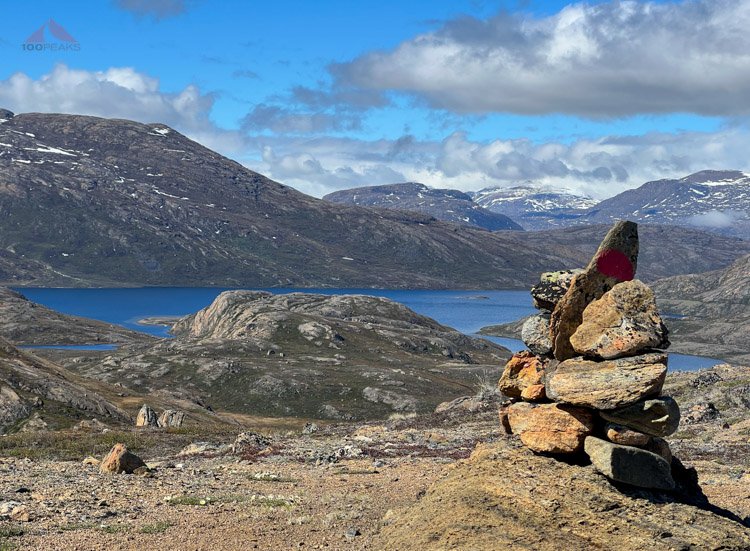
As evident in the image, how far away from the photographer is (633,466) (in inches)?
916

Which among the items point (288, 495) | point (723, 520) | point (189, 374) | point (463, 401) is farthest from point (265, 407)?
point (723, 520)

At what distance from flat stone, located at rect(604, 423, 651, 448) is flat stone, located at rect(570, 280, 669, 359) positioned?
7.36 feet

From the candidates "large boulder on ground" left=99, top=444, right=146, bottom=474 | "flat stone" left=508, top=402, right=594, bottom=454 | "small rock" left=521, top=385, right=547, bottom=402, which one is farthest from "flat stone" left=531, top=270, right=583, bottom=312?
"large boulder on ground" left=99, top=444, right=146, bottom=474

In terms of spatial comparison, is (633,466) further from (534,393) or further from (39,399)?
(39,399)

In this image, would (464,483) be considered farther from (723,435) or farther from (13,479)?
(723,435)

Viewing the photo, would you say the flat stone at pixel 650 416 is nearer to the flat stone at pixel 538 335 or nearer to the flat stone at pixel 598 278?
the flat stone at pixel 598 278

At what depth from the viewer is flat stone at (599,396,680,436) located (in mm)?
23219

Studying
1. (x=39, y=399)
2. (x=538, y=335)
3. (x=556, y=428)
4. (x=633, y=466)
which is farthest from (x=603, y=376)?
(x=39, y=399)

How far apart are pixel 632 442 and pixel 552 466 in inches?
99.2

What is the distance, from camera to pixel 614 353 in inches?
956

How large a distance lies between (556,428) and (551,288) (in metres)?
5.30

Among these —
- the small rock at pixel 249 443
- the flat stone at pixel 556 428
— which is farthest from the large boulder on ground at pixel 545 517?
the small rock at pixel 249 443

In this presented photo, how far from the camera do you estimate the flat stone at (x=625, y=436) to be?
2356cm

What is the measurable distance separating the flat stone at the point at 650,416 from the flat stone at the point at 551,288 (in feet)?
15.7
